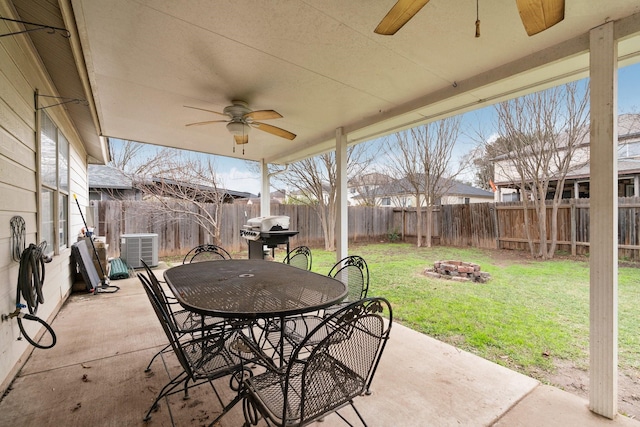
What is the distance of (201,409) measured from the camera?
1.75 m

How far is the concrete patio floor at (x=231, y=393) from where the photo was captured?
1.66 meters

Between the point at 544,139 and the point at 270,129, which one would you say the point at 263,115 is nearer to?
the point at 270,129

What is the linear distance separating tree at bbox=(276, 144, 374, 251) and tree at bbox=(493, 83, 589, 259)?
403 cm

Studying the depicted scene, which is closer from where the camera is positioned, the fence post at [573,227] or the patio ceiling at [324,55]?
the patio ceiling at [324,55]

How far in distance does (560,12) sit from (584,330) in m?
3.18

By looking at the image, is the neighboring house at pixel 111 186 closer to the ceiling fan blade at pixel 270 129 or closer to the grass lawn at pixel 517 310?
the grass lawn at pixel 517 310

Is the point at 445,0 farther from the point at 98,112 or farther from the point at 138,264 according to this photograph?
the point at 138,264

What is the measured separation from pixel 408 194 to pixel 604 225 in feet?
27.2

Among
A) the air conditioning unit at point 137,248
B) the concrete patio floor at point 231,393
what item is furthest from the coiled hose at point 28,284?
the air conditioning unit at point 137,248

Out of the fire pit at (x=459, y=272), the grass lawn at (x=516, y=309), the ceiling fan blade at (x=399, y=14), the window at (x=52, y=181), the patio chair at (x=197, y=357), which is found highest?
the ceiling fan blade at (x=399, y=14)

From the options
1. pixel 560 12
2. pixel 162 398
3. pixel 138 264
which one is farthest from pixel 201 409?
pixel 138 264

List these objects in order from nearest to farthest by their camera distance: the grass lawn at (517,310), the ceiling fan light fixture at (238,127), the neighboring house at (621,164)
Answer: the grass lawn at (517,310), the ceiling fan light fixture at (238,127), the neighboring house at (621,164)

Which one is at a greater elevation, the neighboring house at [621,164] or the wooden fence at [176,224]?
the neighboring house at [621,164]

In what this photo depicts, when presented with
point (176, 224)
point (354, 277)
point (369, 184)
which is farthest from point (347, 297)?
point (369, 184)
